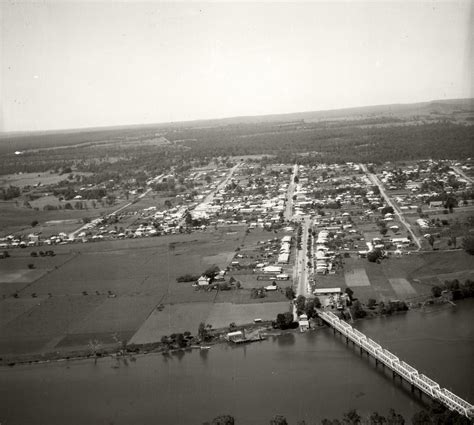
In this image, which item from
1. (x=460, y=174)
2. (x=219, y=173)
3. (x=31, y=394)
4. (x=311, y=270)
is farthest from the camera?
(x=219, y=173)

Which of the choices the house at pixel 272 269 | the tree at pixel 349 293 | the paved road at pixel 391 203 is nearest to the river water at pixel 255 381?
the tree at pixel 349 293

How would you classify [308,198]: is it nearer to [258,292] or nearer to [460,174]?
[460,174]

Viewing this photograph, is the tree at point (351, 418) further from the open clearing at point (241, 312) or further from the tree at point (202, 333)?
the open clearing at point (241, 312)

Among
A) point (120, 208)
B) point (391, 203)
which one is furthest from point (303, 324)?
point (120, 208)

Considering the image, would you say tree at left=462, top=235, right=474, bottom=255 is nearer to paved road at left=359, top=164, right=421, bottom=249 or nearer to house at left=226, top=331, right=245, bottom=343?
paved road at left=359, top=164, right=421, bottom=249

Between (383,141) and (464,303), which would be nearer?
(464,303)

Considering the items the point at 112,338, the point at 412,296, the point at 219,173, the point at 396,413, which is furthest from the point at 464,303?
the point at 219,173

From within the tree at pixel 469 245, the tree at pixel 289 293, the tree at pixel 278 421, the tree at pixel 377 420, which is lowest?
the tree at pixel 377 420
